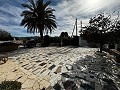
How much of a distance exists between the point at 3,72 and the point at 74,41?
1900cm

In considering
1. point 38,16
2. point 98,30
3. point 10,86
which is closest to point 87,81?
point 10,86

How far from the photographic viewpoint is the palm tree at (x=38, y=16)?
71.1 ft

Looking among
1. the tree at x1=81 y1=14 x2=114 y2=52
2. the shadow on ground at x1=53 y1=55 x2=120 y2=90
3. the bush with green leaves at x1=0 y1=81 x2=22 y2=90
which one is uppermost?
the tree at x1=81 y1=14 x2=114 y2=52

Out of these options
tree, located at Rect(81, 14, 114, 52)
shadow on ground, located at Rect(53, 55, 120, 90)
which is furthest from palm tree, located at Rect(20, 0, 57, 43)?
shadow on ground, located at Rect(53, 55, 120, 90)

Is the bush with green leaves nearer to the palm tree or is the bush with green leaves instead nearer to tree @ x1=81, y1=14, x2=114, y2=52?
tree @ x1=81, y1=14, x2=114, y2=52

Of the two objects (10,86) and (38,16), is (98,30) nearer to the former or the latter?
(10,86)

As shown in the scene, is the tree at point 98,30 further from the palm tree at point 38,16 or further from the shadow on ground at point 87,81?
the palm tree at point 38,16

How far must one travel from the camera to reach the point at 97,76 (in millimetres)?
5914

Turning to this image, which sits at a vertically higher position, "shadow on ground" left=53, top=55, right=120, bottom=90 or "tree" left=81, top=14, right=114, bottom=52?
"tree" left=81, top=14, right=114, bottom=52

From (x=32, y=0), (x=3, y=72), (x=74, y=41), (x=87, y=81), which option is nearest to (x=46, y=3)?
(x=32, y=0)

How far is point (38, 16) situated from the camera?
2192 cm

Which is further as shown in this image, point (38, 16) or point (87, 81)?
point (38, 16)

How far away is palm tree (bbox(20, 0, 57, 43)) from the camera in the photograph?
21.7 m

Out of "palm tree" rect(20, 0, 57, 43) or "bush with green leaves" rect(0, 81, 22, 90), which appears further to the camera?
"palm tree" rect(20, 0, 57, 43)
